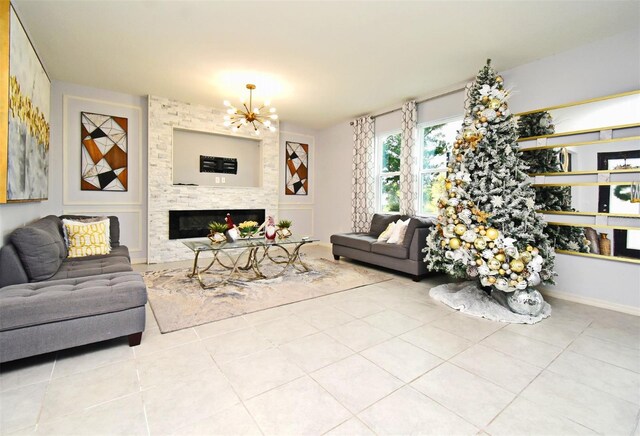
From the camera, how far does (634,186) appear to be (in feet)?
9.99

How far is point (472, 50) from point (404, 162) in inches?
84.2

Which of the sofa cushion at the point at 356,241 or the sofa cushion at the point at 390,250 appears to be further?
the sofa cushion at the point at 356,241

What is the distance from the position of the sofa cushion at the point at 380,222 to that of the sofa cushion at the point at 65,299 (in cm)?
408

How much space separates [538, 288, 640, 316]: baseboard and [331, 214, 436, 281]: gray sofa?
1492mm

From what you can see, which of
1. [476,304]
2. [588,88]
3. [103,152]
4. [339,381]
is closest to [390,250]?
[476,304]

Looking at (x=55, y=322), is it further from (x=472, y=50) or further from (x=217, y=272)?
(x=472, y=50)

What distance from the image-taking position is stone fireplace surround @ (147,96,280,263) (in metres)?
5.39

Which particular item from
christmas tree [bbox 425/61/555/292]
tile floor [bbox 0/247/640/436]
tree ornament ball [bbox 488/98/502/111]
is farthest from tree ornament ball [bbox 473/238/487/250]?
tree ornament ball [bbox 488/98/502/111]

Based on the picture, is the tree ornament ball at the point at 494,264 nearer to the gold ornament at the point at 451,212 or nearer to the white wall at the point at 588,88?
the gold ornament at the point at 451,212

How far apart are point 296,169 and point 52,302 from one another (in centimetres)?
588

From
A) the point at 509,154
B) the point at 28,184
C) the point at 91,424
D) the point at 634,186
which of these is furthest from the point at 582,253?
the point at 28,184

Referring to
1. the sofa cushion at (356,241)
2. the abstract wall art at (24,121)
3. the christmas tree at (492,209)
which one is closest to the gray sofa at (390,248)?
the sofa cushion at (356,241)

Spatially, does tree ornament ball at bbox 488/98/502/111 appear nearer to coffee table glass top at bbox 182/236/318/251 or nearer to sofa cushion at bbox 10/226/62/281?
coffee table glass top at bbox 182/236/318/251

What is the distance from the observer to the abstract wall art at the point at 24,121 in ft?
8.42
